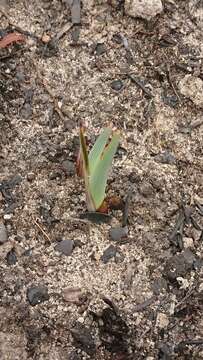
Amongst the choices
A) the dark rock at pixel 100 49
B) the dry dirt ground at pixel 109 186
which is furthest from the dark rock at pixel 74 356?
→ the dark rock at pixel 100 49

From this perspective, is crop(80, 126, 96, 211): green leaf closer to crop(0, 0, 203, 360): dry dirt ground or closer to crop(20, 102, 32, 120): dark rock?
crop(0, 0, 203, 360): dry dirt ground

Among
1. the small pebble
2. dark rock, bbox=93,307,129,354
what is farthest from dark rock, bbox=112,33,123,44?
dark rock, bbox=93,307,129,354

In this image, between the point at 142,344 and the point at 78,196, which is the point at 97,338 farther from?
the point at 78,196

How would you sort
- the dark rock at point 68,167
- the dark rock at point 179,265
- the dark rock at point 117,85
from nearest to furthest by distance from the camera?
the dark rock at point 179,265, the dark rock at point 68,167, the dark rock at point 117,85

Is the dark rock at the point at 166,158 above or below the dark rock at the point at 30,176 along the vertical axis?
below

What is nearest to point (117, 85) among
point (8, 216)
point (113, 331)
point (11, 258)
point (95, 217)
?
point (95, 217)

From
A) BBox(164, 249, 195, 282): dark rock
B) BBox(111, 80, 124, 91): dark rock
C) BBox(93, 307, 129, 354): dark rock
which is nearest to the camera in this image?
BBox(93, 307, 129, 354): dark rock

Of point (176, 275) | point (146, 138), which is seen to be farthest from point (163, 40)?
point (176, 275)

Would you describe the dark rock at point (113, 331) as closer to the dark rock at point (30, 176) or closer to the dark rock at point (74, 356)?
the dark rock at point (74, 356)
